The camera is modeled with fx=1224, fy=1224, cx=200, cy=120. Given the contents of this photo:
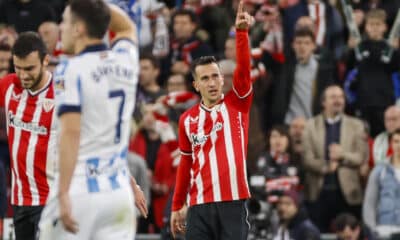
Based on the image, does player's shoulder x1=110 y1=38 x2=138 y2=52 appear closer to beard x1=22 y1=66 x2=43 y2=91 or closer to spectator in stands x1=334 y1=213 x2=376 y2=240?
beard x1=22 y1=66 x2=43 y2=91

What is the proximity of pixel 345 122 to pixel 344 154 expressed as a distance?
415mm

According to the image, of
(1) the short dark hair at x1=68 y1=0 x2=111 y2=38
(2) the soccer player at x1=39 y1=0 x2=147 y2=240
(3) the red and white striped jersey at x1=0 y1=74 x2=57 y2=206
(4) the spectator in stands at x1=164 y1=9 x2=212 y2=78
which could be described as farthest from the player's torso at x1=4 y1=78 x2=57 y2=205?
(4) the spectator in stands at x1=164 y1=9 x2=212 y2=78

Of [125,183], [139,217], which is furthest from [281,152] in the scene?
[125,183]

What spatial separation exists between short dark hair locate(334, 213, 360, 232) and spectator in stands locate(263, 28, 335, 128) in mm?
2004

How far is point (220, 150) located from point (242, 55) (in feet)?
2.70

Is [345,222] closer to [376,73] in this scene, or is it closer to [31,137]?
[376,73]

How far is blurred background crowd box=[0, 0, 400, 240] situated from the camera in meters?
13.5

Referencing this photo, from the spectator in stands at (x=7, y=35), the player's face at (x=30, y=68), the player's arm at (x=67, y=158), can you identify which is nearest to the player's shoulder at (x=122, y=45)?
the player's arm at (x=67, y=158)

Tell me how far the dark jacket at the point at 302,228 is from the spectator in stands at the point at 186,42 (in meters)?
2.97

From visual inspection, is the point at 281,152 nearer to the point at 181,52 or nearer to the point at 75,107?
the point at 181,52

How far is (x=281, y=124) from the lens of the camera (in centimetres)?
1485

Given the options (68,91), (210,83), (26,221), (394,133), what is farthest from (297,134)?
(68,91)

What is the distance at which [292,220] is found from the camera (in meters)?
13.4

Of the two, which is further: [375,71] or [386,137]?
[375,71]
